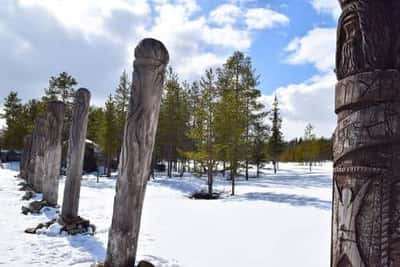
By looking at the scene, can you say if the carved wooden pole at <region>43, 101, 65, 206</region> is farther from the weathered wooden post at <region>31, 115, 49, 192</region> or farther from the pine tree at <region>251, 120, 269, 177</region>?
the pine tree at <region>251, 120, 269, 177</region>

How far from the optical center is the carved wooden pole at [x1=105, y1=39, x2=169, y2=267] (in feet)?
15.1

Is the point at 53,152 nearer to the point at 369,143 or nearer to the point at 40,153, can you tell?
the point at 40,153

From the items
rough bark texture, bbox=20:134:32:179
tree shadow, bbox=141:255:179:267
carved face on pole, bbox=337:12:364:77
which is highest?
carved face on pole, bbox=337:12:364:77

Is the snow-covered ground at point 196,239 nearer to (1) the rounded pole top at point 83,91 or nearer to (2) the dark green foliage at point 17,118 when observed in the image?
(1) the rounded pole top at point 83,91

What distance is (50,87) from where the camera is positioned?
3619 cm

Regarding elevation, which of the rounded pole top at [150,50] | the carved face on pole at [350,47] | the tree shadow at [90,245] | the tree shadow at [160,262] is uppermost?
the rounded pole top at [150,50]

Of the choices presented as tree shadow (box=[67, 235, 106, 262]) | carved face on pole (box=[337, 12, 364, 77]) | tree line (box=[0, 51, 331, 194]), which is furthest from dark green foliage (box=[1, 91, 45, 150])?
carved face on pole (box=[337, 12, 364, 77])

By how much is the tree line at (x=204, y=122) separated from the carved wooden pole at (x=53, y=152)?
378 inches

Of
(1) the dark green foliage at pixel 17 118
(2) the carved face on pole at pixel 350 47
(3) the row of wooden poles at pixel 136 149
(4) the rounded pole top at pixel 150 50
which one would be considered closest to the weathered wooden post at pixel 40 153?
(3) the row of wooden poles at pixel 136 149

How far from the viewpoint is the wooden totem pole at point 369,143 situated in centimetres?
218

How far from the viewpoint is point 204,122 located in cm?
2016

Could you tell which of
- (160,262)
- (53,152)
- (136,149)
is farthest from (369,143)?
(53,152)

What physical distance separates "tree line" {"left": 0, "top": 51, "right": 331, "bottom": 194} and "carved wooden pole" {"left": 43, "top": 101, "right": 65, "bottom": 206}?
960 centimetres

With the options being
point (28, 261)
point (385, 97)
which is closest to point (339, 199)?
point (385, 97)
